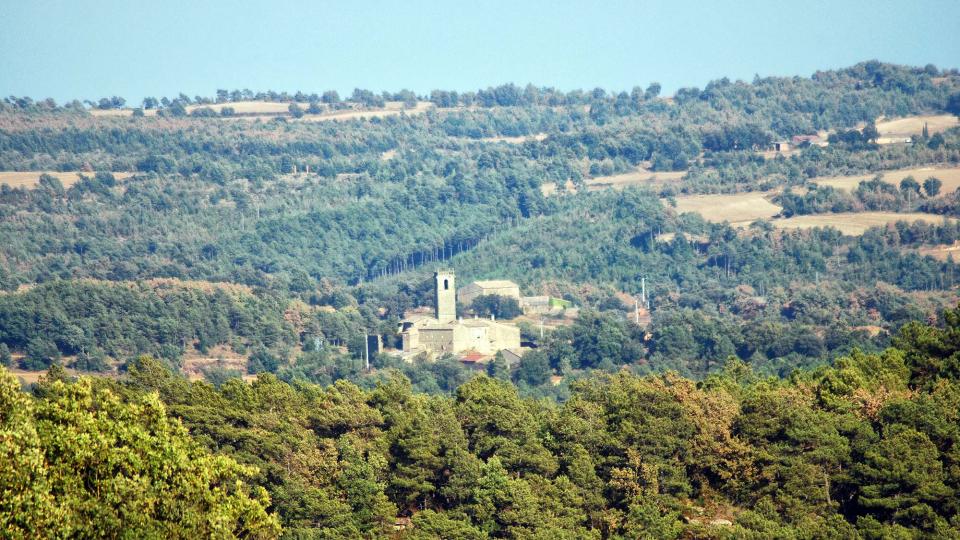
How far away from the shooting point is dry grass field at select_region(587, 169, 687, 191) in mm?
Answer: 174875

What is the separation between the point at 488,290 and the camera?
121m

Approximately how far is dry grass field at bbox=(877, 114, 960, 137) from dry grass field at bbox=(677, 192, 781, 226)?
1175 inches

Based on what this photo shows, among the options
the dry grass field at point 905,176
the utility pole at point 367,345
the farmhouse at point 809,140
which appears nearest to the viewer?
the utility pole at point 367,345

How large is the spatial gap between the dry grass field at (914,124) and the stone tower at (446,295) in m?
72.8

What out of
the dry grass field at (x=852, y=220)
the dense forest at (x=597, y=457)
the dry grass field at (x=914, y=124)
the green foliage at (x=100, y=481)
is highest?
the green foliage at (x=100, y=481)

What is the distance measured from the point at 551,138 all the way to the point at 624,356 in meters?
103

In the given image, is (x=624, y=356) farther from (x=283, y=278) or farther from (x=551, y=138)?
(x=551, y=138)

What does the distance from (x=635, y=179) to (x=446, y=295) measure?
2516 inches

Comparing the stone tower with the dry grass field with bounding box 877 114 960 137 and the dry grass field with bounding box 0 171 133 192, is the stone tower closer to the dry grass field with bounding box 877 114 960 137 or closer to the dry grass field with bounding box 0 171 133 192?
the dry grass field with bounding box 0 171 133 192

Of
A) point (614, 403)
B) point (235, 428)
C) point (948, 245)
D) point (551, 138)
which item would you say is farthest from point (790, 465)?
point (551, 138)

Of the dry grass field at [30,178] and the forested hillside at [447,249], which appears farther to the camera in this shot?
the dry grass field at [30,178]

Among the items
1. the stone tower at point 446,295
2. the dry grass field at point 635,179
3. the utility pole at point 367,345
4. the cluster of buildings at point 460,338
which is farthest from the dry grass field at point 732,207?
the utility pole at point 367,345

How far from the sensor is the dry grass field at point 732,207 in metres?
145

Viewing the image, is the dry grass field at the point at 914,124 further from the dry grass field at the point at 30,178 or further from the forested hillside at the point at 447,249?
the dry grass field at the point at 30,178
